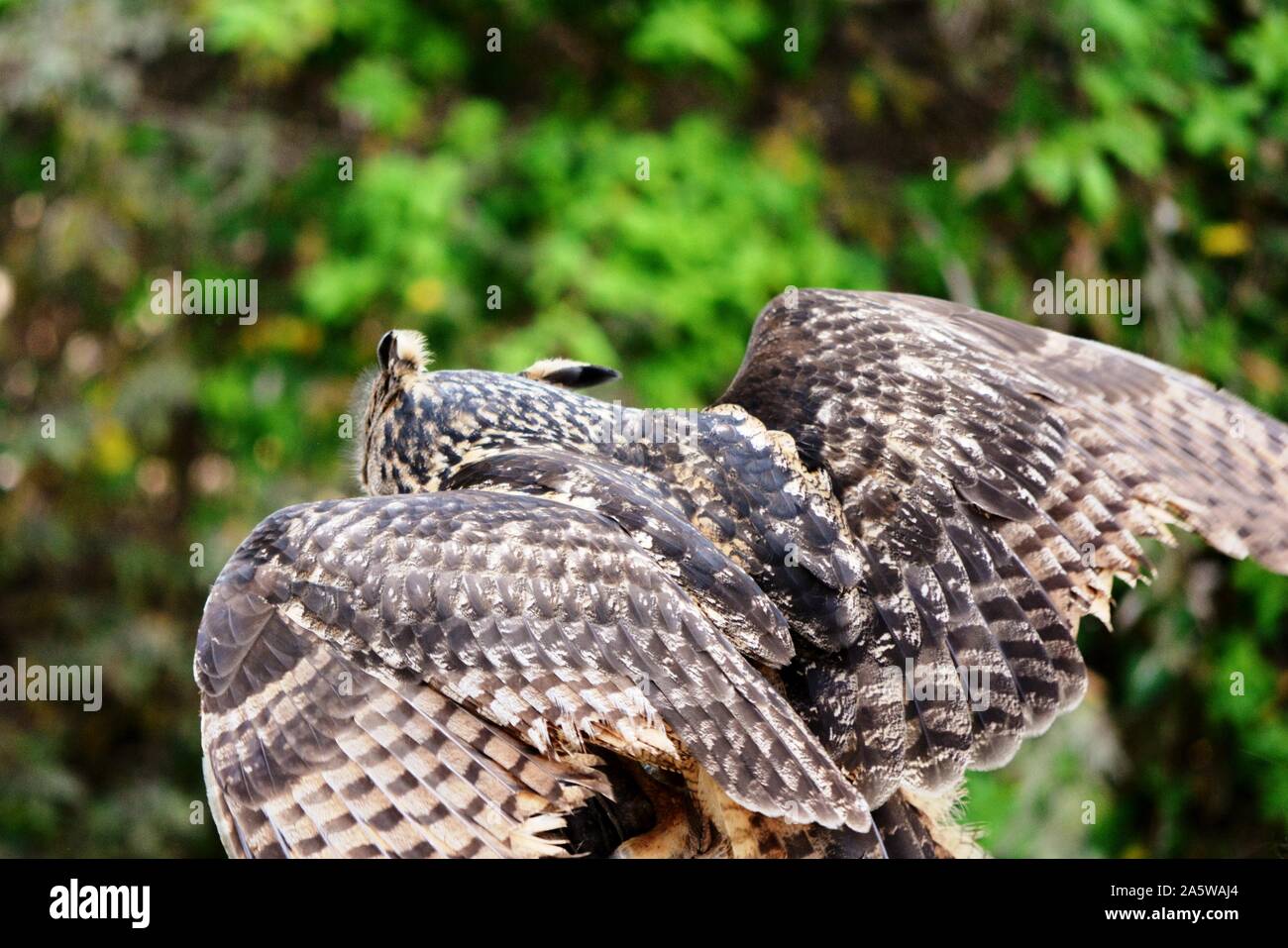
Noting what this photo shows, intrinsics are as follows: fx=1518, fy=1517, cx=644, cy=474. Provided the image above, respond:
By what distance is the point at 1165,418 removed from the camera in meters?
3.51

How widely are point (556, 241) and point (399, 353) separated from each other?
9.48ft

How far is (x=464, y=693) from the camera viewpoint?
8.39 feet

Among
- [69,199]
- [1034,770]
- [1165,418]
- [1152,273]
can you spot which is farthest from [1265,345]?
[69,199]

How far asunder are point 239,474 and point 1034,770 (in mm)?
3780
